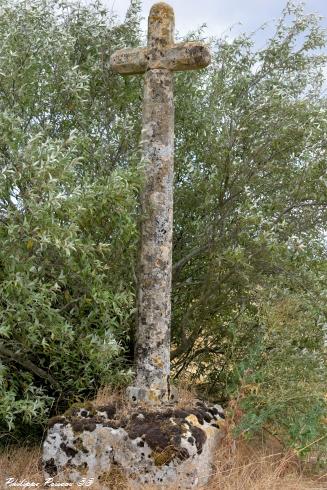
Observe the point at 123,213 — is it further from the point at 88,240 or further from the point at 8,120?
the point at 8,120

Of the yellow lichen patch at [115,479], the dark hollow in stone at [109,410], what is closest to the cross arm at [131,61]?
the dark hollow in stone at [109,410]

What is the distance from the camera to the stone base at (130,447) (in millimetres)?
6941

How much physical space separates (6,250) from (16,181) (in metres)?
0.75

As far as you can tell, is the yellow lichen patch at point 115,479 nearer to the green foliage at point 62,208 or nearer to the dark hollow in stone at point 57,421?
the dark hollow in stone at point 57,421

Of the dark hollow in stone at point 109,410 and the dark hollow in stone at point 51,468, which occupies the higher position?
the dark hollow in stone at point 109,410

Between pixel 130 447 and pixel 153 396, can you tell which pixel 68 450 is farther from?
pixel 153 396

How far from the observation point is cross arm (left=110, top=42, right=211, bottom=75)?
8070mm

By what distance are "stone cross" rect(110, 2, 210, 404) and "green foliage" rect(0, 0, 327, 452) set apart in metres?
0.30

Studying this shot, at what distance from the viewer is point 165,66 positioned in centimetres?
819

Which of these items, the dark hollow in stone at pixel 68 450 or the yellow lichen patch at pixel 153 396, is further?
the yellow lichen patch at pixel 153 396

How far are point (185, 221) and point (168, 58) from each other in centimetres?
284

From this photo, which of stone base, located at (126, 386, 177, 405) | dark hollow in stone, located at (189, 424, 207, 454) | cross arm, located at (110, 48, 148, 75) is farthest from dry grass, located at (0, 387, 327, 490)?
cross arm, located at (110, 48, 148, 75)

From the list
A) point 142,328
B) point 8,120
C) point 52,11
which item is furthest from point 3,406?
point 52,11

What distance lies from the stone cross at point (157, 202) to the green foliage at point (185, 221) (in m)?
0.30
